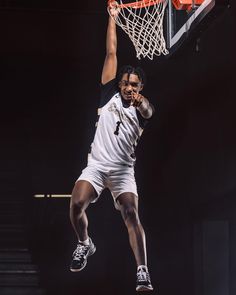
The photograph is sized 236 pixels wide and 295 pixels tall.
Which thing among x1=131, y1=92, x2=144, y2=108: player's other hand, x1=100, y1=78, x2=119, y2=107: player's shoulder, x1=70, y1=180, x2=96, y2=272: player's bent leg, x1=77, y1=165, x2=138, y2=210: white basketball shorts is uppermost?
x1=100, y1=78, x2=119, y2=107: player's shoulder

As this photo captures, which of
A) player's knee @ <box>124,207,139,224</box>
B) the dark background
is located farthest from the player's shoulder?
the dark background

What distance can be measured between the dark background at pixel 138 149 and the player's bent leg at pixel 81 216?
138cm

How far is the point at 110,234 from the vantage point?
8.52 meters

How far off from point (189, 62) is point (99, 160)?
7.20 feet

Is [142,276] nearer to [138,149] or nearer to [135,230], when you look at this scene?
[135,230]

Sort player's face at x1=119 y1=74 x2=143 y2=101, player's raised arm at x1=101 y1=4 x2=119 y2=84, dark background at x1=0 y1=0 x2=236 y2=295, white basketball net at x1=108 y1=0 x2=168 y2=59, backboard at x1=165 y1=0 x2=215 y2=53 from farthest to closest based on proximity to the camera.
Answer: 1. dark background at x1=0 y1=0 x2=236 y2=295
2. player's face at x1=119 y1=74 x2=143 y2=101
3. player's raised arm at x1=101 y1=4 x2=119 y2=84
4. white basketball net at x1=108 y1=0 x2=168 y2=59
5. backboard at x1=165 y1=0 x2=215 y2=53

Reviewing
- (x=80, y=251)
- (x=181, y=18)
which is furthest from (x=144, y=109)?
(x=80, y=251)

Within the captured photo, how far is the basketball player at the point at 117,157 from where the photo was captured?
6.92 m

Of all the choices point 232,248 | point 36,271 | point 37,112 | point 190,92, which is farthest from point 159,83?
point 36,271

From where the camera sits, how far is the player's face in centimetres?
706

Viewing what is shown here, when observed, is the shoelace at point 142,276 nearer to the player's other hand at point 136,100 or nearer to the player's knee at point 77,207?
the player's knee at point 77,207

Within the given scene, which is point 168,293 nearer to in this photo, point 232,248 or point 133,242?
point 232,248

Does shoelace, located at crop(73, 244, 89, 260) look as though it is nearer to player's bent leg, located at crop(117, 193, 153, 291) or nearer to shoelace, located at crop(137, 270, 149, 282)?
player's bent leg, located at crop(117, 193, 153, 291)

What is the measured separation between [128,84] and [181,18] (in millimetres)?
789
